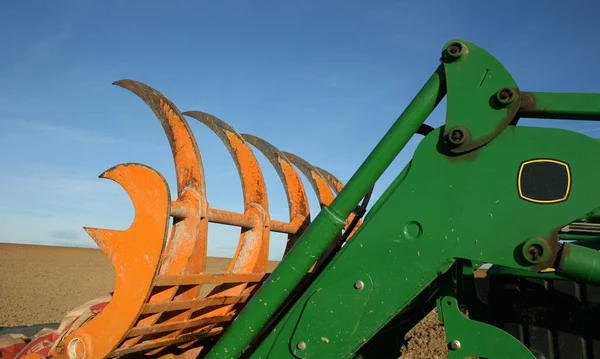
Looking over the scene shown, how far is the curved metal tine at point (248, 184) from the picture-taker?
12.3 feet

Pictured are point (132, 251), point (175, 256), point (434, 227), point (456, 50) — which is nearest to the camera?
point (434, 227)

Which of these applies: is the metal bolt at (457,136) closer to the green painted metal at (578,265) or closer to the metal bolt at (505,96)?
the metal bolt at (505,96)

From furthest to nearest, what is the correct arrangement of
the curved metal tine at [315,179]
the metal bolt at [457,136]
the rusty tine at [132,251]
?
the curved metal tine at [315,179] → the rusty tine at [132,251] → the metal bolt at [457,136]

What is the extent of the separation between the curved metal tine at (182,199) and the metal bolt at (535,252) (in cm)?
162

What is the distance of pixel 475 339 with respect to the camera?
90.8 inches

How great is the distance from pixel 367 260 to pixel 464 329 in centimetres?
47

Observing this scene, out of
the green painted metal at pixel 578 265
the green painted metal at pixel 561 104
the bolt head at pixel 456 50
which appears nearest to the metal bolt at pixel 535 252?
the green painted metal at pixel 578 265

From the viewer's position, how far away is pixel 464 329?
233 centimetres

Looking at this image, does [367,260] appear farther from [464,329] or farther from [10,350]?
[10,350]

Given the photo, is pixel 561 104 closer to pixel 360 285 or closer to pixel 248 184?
pixel 360 285

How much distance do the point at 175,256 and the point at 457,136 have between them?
5.12 feet

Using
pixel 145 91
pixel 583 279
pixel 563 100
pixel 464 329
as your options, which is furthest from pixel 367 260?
pixel 145 91

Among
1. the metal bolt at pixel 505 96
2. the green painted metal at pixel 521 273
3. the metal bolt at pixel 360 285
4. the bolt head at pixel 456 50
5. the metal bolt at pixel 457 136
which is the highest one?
the bolt head at pixel 456 50

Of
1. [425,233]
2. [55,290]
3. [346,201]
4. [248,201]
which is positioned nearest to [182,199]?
[248,201]
